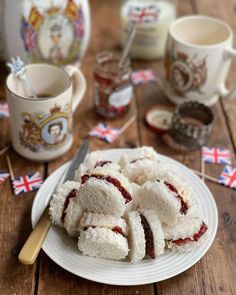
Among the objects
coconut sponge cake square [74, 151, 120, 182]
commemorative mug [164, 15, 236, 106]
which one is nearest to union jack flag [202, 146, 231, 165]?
commemorative mug [164, 15, 236, 106]

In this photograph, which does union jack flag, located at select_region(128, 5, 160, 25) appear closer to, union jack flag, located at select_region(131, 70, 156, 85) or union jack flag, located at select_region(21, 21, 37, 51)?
union jack flag, located at select_region(131, 70, 156, 85)

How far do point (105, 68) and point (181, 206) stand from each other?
50 cm

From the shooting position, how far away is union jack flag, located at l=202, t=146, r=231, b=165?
988mm

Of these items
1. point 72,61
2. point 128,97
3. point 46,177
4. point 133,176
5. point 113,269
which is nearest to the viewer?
point 113,269

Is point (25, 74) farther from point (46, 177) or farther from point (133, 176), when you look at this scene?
point (133, 176)

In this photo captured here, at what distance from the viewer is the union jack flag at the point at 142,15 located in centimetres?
124

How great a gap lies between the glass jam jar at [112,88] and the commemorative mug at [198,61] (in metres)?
0.12

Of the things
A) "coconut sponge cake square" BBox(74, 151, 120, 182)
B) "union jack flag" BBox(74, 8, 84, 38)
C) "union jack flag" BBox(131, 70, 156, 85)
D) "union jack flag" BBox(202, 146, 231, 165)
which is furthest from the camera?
"union jack flag" BBox(131, 70, 156, 85)

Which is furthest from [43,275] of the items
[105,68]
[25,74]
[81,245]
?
[105,68]

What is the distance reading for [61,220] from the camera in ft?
2.44

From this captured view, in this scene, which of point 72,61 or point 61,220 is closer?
point 61,220

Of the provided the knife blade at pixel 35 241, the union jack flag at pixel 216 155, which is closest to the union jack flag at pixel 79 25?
the union jack flag at pixel 216 155

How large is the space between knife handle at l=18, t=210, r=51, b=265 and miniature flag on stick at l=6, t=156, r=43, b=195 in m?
0.13

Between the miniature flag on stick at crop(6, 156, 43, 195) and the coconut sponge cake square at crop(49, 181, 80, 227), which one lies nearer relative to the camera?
the coconut sponge cake square at crop(49, 181, 80, 227)
